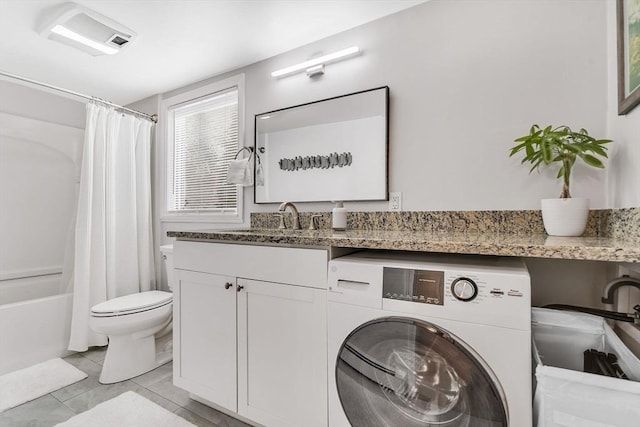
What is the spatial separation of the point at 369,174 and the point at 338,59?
2.66ft

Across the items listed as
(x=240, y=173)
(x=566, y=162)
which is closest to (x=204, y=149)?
(x=240, y=173)

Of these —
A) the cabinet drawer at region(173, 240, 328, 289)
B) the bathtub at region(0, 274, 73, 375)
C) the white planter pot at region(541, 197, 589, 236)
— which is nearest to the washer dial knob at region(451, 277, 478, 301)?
the cabinet drawer at region(173, 240, 328, 289)

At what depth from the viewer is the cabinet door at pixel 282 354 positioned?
4.03ft

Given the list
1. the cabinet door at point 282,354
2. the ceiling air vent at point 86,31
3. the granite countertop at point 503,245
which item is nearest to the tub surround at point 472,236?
the granite countertop at point 503,245

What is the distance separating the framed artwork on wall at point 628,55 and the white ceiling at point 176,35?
3.11 feet

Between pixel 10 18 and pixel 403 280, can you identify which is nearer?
pixel 403 280

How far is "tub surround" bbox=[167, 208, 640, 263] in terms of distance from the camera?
853 millimetres

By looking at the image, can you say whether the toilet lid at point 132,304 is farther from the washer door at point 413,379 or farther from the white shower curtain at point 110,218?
the washer door at point 413,379

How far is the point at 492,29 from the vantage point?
59.5 inches

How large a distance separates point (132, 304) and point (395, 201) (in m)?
1.91

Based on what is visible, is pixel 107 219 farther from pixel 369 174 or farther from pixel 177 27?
pixel 369 174

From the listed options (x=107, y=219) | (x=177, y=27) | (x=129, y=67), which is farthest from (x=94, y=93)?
(x=177, y=27)

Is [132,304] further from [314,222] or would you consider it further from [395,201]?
[395,201]

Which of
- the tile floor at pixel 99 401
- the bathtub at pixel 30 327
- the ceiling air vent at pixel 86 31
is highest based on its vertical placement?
the ceiling air vent at pixel 86 31
